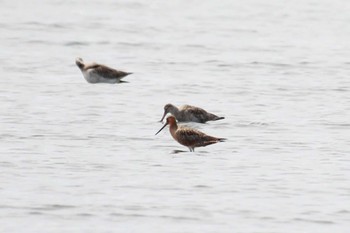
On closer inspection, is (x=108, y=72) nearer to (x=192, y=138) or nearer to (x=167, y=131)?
(x=167, y=131)

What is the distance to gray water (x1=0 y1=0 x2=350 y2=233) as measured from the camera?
15281 mm

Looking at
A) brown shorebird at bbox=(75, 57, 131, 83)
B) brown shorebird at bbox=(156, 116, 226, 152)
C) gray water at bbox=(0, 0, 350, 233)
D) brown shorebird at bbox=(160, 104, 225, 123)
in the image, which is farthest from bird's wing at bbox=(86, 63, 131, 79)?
brown shorebird at bbox=(156, 116, 226, 152)

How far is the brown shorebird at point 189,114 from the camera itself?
22141mm

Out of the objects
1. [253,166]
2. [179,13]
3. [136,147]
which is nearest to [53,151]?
[136,147]

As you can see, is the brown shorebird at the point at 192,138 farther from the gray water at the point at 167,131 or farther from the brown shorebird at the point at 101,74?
the brown shorebird at the point at 101,74

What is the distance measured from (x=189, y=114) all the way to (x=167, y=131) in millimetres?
1081

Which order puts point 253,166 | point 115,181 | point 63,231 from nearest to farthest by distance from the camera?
point 63,231 → point 115,181 → point 253,166

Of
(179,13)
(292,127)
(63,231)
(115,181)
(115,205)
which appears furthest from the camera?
(179,13)

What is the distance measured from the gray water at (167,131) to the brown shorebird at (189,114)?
140 mm

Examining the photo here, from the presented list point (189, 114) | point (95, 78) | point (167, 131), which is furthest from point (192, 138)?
point (95, 78)

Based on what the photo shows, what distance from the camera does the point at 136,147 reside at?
19.4m

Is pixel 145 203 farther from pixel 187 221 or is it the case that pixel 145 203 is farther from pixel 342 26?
pixel 342 26

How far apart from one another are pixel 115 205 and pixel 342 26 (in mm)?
24305

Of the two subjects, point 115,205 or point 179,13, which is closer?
point 115,205
